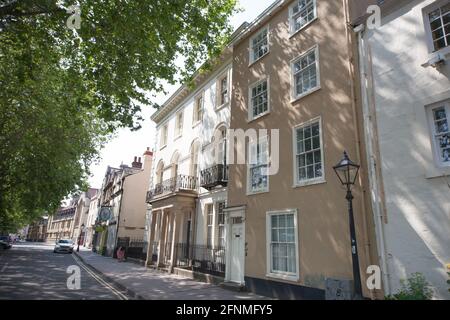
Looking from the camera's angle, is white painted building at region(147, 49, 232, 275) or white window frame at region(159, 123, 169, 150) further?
white window frame at region(159, 123, 169, 150)

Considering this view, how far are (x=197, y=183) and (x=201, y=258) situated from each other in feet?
14.1

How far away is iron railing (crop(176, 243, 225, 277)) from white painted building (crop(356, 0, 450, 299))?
8.14 m

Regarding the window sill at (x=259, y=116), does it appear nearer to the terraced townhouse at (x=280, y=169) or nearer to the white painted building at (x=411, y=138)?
the terraced townhouse at (x=280, y=169)

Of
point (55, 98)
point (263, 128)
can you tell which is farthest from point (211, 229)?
point (55, 98)

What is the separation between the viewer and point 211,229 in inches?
637

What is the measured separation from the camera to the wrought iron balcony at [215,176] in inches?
596

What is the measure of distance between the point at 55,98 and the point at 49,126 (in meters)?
2.36

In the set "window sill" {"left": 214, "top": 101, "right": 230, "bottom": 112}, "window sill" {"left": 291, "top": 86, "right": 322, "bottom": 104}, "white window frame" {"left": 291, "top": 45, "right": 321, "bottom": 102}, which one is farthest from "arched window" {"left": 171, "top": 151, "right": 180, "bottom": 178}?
Answer: "window sill" {"left": 291, "top": 86, "right": 322, "bottom": 104}

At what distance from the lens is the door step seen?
11.8m

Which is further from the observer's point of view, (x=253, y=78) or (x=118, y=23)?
(x=253, y=78)

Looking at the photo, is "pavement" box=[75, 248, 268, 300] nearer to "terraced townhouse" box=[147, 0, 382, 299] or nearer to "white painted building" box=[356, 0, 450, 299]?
"terraced townhouse" box=[147, 0, 382, 299]
